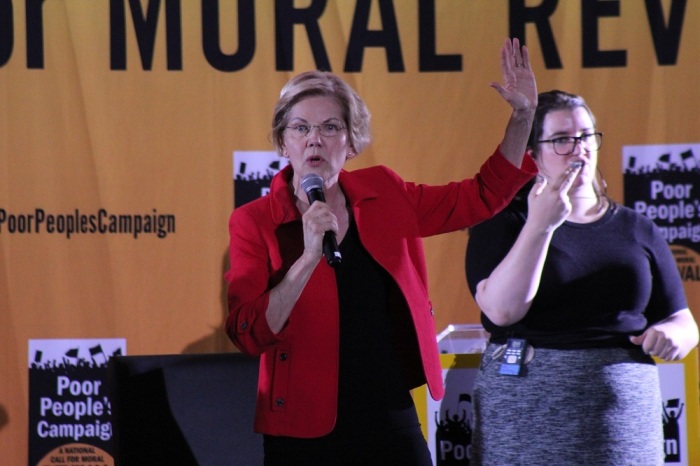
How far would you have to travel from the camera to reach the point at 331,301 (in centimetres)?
179

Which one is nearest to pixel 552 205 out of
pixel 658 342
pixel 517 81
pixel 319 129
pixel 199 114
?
pixel 517 81

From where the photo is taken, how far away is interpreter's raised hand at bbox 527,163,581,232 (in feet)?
6.69

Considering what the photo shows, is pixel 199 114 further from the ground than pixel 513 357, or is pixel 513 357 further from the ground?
pixel 199 114

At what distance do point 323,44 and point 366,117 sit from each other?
1.40m

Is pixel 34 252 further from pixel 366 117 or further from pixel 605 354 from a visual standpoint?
pixel 605 354

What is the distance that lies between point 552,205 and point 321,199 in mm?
628

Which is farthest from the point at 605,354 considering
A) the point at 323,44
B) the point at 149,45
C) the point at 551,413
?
the point at 149,45

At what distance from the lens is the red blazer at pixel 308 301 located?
1.74 m

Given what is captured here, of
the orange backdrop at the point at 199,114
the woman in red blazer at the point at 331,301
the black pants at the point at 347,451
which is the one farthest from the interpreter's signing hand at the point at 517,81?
the orange backdrop at the point at 199,114

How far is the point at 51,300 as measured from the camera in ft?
10.7

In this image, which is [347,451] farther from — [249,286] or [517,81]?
[517,81]

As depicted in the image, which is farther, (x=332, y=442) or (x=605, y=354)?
(x=605, y=354)

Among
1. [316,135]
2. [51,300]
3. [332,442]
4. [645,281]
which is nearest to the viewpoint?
[332,442]

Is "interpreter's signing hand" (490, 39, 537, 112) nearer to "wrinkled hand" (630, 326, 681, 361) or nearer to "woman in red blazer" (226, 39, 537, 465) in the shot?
"woman in red blazer" (226, 39, 537, 465)
